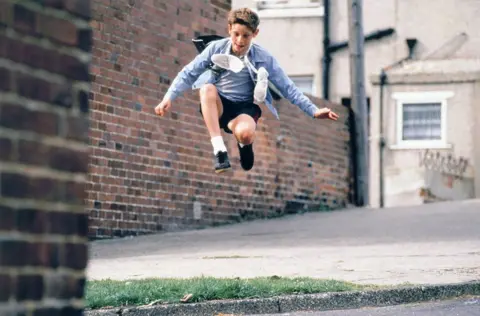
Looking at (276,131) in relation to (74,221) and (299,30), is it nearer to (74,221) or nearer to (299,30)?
(299,30)

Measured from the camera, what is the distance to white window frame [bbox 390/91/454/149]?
91.8ft

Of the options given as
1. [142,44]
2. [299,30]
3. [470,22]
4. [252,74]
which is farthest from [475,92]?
[252,74]

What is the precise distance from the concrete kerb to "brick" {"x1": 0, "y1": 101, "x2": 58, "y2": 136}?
523 centimetres

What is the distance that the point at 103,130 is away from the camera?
15055 mm

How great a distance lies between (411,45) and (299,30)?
2574mm

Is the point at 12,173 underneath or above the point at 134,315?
above

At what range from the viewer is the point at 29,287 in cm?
311

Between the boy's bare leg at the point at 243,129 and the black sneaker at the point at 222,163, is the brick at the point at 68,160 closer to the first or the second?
the boy's bare leg at the point at 243,129

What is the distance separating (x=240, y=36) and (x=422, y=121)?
20.2m

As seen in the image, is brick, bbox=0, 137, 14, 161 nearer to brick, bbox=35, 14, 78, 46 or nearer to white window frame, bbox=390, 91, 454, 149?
brick, bbox=35, 14, 78, 46

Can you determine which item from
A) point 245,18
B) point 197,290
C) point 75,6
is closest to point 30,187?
point 75,6

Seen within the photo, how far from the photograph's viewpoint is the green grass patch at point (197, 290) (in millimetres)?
8688

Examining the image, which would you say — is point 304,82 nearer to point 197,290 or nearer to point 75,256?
point 197,290

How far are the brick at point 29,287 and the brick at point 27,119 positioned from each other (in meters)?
0.35
